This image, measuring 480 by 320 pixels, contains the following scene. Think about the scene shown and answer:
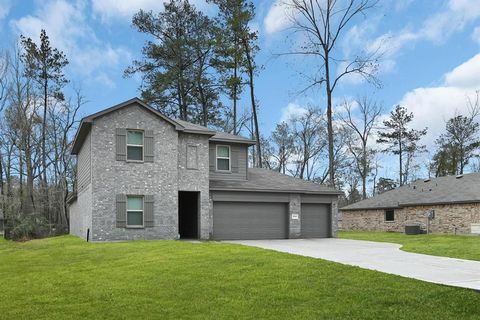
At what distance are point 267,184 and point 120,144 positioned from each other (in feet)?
25.5

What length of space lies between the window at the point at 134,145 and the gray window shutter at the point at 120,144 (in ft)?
0.68

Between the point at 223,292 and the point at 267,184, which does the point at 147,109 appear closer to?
the point at 267,184

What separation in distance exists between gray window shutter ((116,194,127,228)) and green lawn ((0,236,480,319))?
6450mm

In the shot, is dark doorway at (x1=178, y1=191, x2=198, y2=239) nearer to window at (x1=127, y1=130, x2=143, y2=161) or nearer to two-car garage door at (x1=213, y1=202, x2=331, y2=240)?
two-car garage door at (x1=213, y1=202, x2=331, y2=240)

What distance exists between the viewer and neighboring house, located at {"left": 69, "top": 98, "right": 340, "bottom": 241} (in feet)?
64.1

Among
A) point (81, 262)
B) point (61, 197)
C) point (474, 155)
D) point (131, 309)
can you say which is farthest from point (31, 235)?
point (474, 155)

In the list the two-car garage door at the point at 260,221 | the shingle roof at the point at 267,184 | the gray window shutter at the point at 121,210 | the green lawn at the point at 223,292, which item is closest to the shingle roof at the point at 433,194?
the shingle roof at the point at 267,184

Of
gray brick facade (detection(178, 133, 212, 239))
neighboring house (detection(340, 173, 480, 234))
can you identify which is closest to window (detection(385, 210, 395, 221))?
neighboring house (detection(340, 173, 480, 234))

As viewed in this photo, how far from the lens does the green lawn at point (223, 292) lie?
7.86 meters

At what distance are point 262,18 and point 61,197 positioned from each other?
22061 millimetres

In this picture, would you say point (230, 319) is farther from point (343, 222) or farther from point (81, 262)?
point (343, 222)

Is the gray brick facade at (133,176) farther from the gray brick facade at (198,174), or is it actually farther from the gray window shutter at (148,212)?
the gray brick facade at (198,174)

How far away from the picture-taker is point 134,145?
2019cm

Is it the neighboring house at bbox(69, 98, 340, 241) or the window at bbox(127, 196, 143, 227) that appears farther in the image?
the window at bbox(127, 196, 143, 227)
